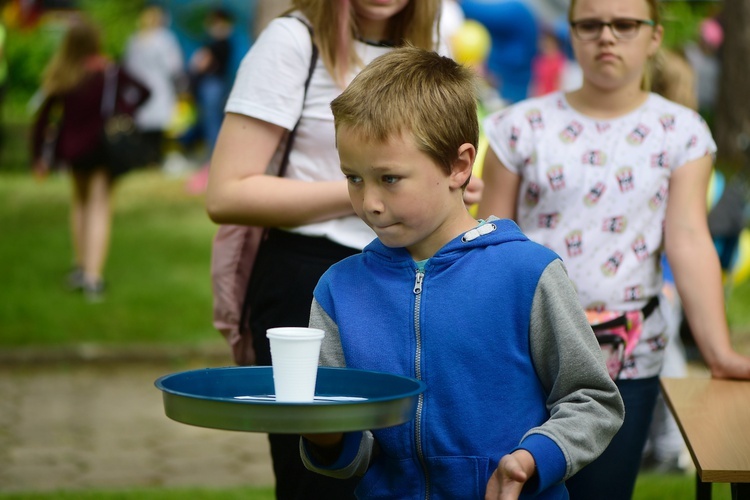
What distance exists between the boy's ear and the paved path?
139 inches

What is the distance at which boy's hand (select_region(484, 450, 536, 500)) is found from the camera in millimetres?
2109

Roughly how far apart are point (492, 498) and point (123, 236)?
33.0ft

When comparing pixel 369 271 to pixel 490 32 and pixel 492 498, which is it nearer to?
pixel 492 498

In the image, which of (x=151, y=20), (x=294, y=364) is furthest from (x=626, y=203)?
(x=151, y=20)

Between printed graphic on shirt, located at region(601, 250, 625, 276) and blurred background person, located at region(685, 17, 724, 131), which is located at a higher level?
blurred background person, located at region(685, 17, 724, 131)

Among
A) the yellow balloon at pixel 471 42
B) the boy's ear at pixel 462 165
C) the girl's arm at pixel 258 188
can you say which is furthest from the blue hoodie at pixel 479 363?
the yellow balloon at pixel 471 42

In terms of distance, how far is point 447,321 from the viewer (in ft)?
7.50

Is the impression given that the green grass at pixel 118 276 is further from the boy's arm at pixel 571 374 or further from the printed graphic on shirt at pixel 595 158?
the boy's arm at pixel 571 374

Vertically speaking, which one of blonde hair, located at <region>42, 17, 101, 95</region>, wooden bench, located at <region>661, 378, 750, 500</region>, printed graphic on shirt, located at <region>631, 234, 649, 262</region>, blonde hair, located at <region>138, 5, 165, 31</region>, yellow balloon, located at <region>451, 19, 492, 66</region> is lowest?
wooden bench, located at <region>661, 378, 750, 500</region>

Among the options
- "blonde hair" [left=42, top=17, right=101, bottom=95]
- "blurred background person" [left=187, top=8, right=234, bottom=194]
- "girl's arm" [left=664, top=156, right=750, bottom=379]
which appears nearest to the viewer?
"girl's arm" [left=664, top=156, right=750, bottom=379]

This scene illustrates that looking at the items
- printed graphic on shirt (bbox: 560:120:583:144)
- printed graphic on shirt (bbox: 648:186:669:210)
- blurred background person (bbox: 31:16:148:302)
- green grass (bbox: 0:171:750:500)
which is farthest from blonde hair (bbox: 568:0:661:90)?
blurred background person (bbox: 31:16:148:302)

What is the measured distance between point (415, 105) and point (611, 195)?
1085 mm

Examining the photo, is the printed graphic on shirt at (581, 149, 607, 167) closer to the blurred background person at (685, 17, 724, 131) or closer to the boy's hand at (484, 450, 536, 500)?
the boy's hand at (484, 450, 536, 500)

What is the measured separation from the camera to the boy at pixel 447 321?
2.22m
